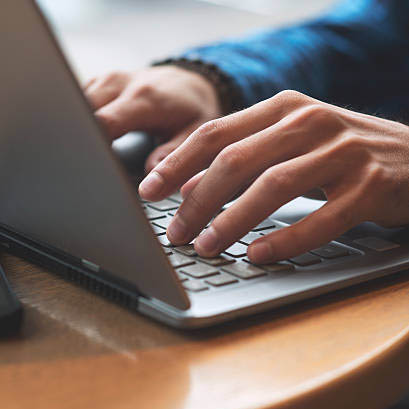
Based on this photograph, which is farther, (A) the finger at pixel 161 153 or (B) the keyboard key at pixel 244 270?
(A) the finger at pixel 161 153

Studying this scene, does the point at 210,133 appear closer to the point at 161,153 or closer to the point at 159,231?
the point at 159,231

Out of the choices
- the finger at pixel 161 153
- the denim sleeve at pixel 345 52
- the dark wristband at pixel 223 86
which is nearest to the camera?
the finger at pixel 161 153

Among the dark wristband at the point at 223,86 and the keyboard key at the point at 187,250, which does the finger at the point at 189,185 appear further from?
the dark wristband at the point at 223,86

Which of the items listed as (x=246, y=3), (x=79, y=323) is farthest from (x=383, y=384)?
(x=246, y=3)

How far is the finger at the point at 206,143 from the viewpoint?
0.44 meters

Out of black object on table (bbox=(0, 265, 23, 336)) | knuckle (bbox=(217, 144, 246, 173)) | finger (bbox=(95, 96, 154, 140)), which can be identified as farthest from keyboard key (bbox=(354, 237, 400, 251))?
finger (bbox=(95, 96, 154, 140))

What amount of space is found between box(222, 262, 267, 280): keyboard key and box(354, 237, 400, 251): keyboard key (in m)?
0.10

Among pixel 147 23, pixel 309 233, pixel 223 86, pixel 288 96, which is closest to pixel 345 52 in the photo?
pixel 223 86

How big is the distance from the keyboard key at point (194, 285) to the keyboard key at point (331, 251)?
0.10 m

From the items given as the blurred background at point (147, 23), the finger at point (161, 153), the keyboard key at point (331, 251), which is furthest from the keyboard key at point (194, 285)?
the blurred background at point (147, 23)

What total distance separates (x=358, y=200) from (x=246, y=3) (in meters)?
2.59

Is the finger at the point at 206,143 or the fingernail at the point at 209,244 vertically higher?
the finger at the point at 206,143

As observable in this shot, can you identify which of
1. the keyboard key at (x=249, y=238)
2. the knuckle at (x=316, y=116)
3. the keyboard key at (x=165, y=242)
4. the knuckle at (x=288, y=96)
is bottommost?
the keyboard key at (x=249, y=238)

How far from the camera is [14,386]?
10.5 inches
